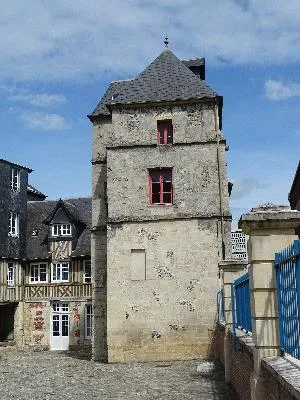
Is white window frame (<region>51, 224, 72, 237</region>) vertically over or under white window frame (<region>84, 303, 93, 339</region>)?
over

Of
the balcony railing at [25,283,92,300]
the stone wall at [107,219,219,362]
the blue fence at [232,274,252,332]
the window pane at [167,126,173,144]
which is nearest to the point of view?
the blue fence at [232,274,252,332]

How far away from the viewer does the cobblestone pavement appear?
1148cm

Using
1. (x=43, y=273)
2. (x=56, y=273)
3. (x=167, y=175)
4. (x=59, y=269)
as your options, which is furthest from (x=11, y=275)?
(x=167, y=175)

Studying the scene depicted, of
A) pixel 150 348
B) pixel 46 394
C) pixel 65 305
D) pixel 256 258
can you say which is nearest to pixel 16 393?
pixel 46 394

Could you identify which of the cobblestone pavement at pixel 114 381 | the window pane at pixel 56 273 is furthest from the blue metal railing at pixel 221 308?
the window pane at pixel 56 273

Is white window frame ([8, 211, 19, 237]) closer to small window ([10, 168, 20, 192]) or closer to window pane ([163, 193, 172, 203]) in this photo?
small window ([10, 168, 20, 192])

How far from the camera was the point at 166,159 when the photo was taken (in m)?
20.3

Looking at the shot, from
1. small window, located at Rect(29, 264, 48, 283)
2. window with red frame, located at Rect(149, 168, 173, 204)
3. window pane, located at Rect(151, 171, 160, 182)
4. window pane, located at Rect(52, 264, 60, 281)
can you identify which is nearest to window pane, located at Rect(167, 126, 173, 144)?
window with red frame, located at Rect(149, 168, 173, 204)

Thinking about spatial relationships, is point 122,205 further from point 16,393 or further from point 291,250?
point 291,250

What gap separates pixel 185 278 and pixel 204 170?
4.26m

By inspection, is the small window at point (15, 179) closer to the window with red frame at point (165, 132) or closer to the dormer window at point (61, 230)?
the dormer window at point (61, 230)

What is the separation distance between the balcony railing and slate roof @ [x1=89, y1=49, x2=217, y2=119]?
427 inches

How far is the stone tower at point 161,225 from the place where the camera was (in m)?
19.0

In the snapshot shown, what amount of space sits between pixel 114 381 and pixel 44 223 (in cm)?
1892
